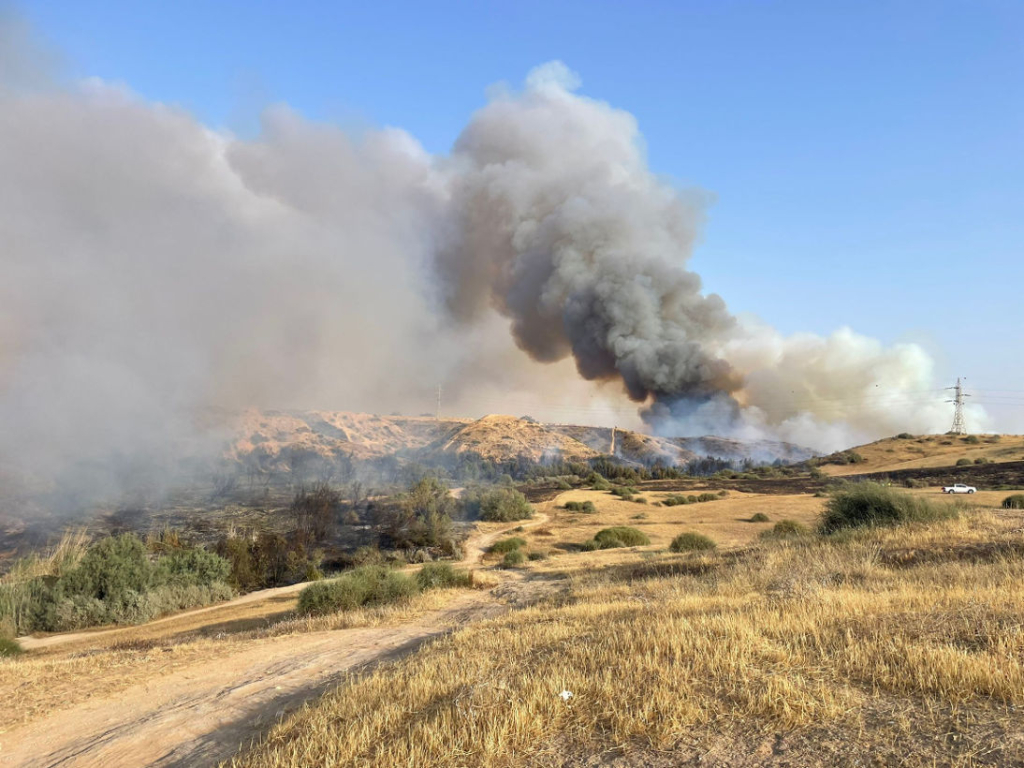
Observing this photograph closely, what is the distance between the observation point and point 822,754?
3000 millimetres

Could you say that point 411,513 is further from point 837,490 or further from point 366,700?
point 366,700

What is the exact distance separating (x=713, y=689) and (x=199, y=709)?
218 inches

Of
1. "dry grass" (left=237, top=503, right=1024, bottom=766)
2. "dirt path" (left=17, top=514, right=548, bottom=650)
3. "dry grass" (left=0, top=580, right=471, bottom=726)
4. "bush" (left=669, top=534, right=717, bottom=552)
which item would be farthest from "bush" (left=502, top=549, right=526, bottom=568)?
A: "dry grass" (left=237, top=503, right=1024, bottom=766)

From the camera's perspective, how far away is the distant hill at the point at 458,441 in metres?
88.7

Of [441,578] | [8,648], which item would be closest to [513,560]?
[441,578]

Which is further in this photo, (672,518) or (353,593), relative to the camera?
(672,518)

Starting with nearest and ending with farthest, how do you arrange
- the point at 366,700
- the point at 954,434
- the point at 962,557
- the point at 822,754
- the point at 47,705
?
the point at 822,754
the point at 366,700
the point at 47,705
the point at 962,557
the point at 954,434

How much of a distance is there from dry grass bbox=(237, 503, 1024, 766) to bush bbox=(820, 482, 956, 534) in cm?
784

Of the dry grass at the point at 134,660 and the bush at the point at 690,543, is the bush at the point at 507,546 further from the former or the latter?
the dry grass at the point at 134,660

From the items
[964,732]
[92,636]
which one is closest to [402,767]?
[964,732]

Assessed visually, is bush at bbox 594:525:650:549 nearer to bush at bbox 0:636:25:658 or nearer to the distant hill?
bush at bbox 0:636:25:658

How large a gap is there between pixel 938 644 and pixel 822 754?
2104mm

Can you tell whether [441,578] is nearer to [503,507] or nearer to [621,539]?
[621,539]

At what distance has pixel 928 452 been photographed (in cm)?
6600
